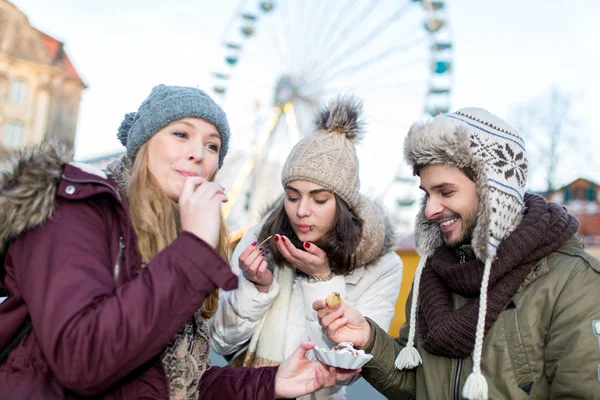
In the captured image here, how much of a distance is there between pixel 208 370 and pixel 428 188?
1106mm

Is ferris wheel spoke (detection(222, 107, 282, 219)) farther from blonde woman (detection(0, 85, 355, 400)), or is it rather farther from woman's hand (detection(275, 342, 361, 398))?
blonde woman (detection(0, 85, 355, 400))

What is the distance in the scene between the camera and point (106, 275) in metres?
1.24

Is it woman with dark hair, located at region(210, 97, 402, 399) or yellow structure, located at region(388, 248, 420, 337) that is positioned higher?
woman with dark hair, located at region(210, 97, 402, 399)

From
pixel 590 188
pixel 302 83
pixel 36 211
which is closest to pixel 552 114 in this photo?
pixel 590 188

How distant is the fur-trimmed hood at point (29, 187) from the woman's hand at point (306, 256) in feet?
4.26

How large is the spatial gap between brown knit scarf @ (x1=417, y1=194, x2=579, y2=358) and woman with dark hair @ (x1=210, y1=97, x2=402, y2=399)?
0.61 meters

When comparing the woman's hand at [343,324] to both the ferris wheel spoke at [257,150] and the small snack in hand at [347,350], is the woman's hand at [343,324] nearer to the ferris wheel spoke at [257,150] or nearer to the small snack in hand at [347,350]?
the small snack in hand at [347,350]

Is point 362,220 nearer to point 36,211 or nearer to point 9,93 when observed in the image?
point 36,211

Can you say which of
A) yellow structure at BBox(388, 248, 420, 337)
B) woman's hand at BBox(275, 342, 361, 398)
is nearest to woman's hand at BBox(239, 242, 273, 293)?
woman's hand at BBox(275, 342, 361, 398)

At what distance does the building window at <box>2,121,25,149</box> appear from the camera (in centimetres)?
2550

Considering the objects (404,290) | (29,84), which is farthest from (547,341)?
(29,84)

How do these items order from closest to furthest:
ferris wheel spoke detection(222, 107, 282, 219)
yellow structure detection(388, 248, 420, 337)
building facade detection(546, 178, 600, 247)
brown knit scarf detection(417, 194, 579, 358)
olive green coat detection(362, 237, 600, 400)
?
olive green coat detection(362, 237, 600, 400) → brown knit scarf detection(417, 194, 579, 358) → yellow structure detection(388, 248, 420, 337) → ferris wheel spoke detection(222, 107, 282, 219) → building facade detection(546, 178, 600, 247)

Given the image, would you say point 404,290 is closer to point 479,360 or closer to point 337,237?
point 337,237

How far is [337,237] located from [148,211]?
1356mm
